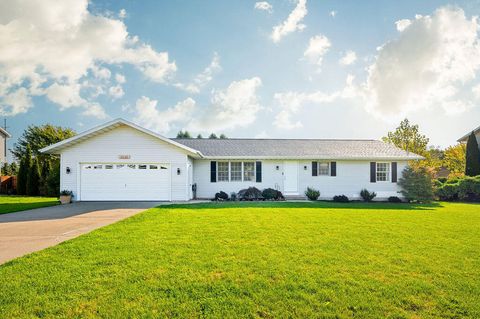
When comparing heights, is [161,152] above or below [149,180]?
above

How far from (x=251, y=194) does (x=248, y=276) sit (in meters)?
13.7

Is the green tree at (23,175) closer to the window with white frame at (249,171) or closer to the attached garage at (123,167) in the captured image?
the attached garage at (123,167)

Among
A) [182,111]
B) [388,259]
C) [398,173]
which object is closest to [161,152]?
[182,111]

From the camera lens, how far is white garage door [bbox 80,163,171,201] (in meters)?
16.2

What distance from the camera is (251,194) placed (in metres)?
17.9

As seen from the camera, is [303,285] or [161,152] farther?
[161,152]

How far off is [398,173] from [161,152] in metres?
16.3

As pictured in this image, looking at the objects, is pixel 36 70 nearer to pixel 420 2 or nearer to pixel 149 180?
pixel 149 180

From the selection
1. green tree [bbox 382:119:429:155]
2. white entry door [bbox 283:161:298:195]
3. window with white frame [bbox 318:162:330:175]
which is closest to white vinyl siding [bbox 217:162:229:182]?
white entry door [bbox 283:161:298:195]

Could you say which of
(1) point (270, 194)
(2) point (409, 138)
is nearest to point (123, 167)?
(1) point (270, 194)

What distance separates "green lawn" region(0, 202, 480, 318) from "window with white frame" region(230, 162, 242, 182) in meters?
11.7

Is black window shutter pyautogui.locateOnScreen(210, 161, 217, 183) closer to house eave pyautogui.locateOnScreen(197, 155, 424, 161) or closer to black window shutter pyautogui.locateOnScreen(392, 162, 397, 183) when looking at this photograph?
house eave pyautogui.locateOnScreen(197, 155, 424, 161)

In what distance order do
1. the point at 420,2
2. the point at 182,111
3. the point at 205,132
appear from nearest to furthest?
the point at 420,2 → the point at 182,111 → the point at 205,132

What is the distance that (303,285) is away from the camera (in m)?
3.87
